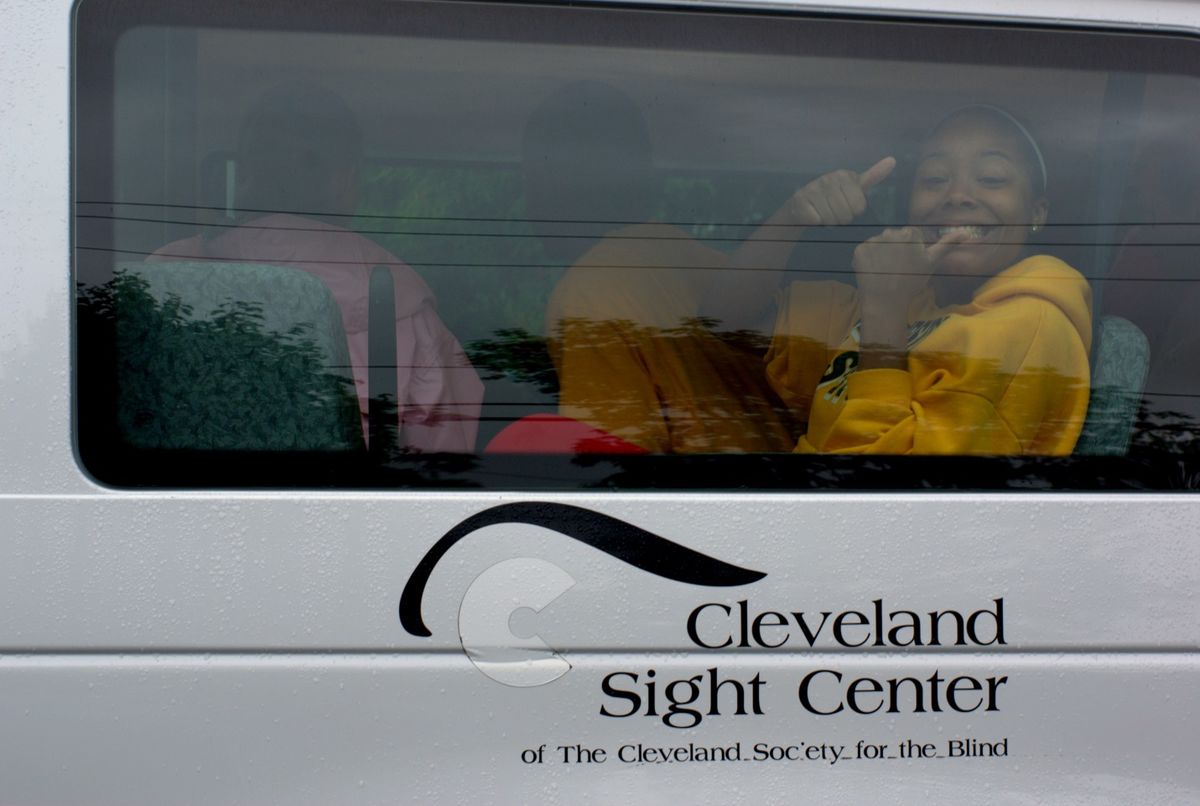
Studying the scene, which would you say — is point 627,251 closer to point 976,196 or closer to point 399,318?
point 399,318

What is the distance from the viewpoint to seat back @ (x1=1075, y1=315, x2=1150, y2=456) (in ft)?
6.21

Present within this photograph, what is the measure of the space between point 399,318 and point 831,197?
0.77 metres

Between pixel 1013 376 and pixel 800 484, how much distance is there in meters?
0.44

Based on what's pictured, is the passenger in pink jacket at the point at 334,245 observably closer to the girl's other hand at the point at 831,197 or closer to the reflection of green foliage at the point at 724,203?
the reflection of green foliage at the point at 724,203

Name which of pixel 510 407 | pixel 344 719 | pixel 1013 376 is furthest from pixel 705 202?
pixel 344 719

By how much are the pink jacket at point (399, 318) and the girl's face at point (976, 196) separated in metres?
0.85

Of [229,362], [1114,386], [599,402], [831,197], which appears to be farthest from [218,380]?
[1114,386]

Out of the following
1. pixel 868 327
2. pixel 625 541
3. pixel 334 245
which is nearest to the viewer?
pixel 625 541

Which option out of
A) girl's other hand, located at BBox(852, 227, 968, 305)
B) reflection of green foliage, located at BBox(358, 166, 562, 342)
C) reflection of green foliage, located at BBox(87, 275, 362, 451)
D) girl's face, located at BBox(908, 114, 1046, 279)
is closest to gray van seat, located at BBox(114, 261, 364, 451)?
reflection of green foliage, located at BBox(87, 275, 362, 451)

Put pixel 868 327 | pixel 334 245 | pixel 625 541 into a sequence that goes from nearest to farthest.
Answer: pixel 625 541, pixel 334 245, pixel 868 327

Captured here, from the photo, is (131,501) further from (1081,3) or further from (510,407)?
(1081,3)

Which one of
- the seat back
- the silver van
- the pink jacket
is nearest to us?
the silver van

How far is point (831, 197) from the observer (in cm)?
189

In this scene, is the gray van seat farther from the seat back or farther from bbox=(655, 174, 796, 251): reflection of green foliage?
the seat back
